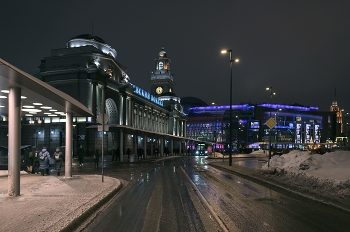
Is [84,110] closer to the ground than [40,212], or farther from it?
farther from it

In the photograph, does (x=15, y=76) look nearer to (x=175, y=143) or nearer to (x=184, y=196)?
(x=184, y=196)

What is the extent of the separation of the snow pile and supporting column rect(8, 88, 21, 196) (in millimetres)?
10485

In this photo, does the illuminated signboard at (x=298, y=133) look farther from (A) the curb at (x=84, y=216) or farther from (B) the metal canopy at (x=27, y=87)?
(A) the curb at (x=84, y=216)

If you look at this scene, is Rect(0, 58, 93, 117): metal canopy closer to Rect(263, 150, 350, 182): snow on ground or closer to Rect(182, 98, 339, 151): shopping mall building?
Rect(263, 150, 350, 182): snow on ground

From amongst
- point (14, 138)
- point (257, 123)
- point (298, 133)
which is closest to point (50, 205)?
point (14, 138)

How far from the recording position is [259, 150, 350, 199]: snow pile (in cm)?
1179

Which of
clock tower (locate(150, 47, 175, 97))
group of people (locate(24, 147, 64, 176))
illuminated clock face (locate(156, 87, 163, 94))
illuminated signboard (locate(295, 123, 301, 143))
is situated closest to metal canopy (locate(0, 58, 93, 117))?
group of people (locate(24, 147, 64, 176))

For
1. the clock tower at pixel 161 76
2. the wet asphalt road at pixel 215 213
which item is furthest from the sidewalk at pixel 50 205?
the clock tower at pixel 161 76

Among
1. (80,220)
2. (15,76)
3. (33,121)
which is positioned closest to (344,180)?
(80,220)

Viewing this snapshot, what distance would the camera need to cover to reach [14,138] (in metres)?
11.3

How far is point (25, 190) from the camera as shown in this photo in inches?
486

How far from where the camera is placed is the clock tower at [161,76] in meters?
137

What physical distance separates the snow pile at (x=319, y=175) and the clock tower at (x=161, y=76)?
4670 inches

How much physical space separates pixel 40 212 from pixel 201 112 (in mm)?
181175
